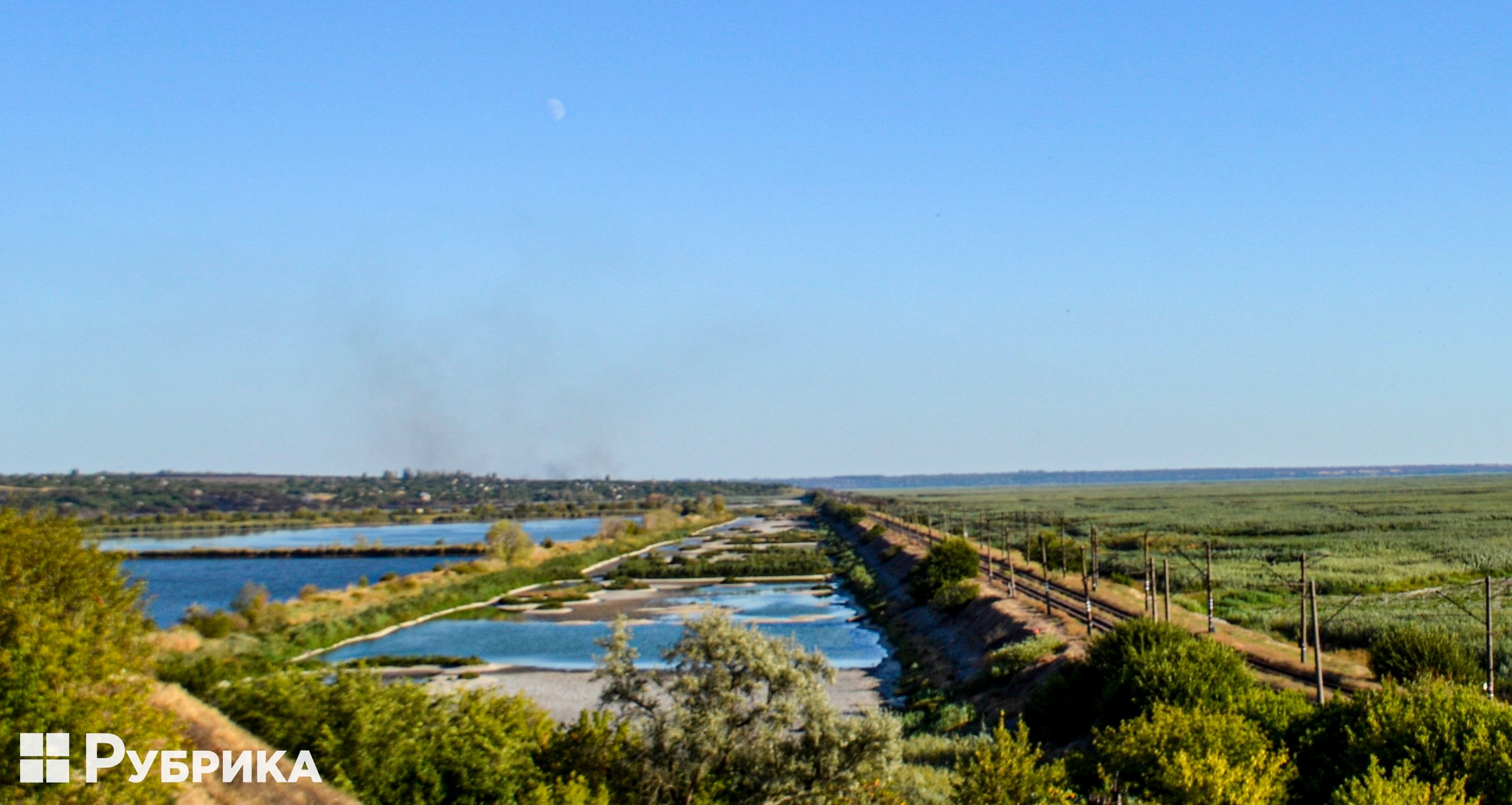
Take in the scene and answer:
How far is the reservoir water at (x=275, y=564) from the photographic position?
83.3m

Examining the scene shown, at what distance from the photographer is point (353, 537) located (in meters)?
158

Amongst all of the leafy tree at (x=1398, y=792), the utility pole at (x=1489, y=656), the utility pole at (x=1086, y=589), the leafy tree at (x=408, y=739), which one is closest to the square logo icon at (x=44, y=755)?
the leafy tree at (x=408, y=739)

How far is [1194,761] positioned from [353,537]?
512ft

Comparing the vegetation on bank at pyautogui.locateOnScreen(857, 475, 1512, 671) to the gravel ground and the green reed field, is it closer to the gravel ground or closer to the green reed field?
the green reed field

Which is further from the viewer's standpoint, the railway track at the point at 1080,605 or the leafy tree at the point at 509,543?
the leafy tree at the point at 509,543

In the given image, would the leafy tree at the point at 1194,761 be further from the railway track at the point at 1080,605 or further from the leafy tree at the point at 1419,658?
the railway track at the point at 1080,605

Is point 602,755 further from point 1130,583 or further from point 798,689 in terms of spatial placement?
point 1130,583

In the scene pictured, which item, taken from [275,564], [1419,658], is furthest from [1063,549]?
[275,564]

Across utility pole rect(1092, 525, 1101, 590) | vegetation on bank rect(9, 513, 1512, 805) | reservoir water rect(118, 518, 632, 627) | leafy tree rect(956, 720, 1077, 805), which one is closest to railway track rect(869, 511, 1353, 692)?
utility pole rect(1092, 525, 1101, 590)

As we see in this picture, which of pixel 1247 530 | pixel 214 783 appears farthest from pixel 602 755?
pixel 1247 530

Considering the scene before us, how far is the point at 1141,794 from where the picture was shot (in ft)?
57.0

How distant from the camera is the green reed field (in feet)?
127

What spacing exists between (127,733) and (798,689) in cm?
821

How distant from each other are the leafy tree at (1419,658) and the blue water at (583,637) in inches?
742
